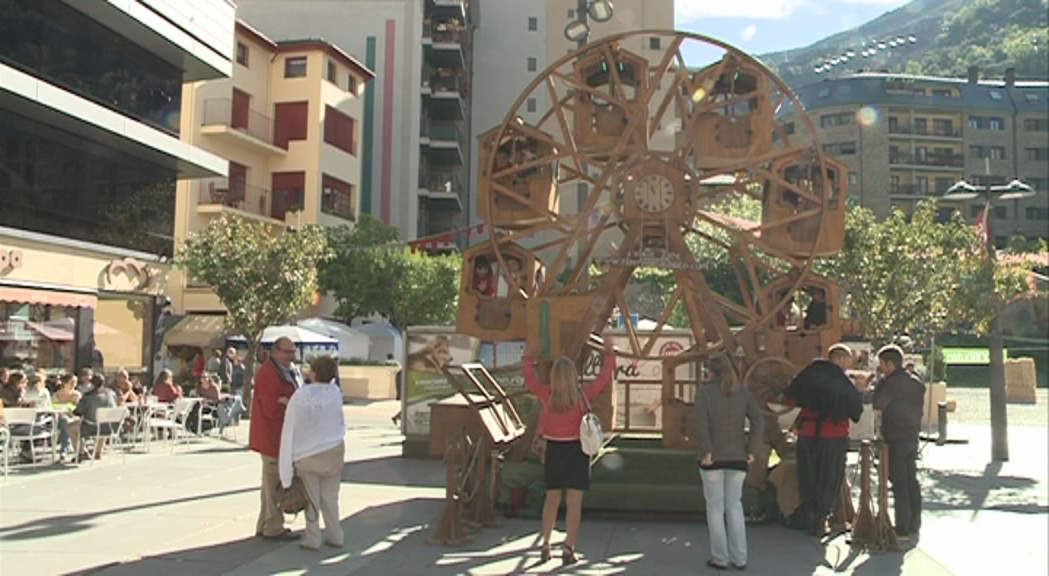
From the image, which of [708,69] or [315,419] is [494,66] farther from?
[315,419]

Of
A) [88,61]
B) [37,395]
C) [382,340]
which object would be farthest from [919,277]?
[382,340]

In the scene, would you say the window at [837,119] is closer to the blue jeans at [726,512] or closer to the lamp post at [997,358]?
the lamp post at [997,358]

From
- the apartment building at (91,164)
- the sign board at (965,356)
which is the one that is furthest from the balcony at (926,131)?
the apartment building at (91,164)

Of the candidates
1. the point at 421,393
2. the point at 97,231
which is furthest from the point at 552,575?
the point at 97,231

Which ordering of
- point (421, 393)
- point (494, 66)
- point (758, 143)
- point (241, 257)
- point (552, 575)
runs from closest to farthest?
point (552, 575), point (758, 143), point (421, 393), point (241, 257), point (494, 66)

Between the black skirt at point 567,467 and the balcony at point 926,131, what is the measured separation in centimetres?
8069

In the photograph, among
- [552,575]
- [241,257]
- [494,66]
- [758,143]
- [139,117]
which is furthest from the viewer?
[494,66]

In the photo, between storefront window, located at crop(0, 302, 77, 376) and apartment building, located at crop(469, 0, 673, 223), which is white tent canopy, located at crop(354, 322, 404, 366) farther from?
apartment building, located at crop(469, 0, 673, 223)

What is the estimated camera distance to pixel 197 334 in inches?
1284

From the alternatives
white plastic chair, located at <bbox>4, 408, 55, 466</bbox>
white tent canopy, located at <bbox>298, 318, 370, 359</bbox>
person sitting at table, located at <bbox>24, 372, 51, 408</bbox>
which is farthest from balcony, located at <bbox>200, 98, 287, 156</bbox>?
white plastic chair, located at <bbox>4, 408, 55, 466</bbox>

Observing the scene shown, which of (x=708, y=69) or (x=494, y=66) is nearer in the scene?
(x=708, y=69)

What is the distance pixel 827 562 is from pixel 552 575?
94.5 inches

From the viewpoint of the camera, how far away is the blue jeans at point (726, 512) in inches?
286

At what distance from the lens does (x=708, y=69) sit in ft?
36.6
